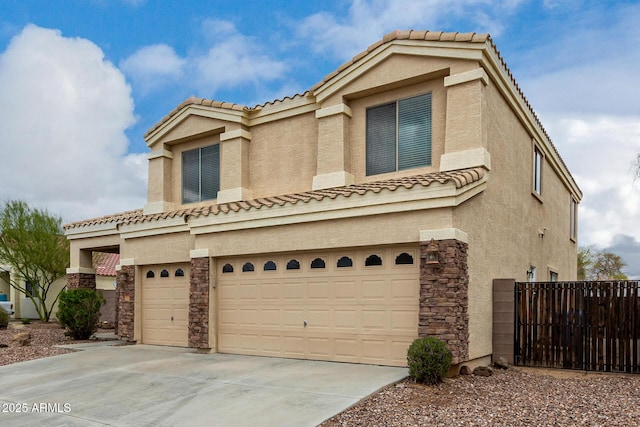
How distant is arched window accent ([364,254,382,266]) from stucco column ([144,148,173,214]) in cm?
867

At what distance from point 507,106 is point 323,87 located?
15.2 ft

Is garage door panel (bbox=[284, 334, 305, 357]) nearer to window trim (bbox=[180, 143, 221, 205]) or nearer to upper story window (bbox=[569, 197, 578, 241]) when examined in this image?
window trim (bbox=[180, 143, 221, 205])

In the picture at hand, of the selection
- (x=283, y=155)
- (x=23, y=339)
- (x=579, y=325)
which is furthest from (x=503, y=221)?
(x=23, y=339)

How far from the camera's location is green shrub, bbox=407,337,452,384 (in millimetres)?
8891

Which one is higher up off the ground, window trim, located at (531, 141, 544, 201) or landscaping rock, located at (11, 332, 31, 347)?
window trim, located at (531, 141, 544, 201)

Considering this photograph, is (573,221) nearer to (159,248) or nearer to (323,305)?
(323,305)

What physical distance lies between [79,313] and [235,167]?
6610mm

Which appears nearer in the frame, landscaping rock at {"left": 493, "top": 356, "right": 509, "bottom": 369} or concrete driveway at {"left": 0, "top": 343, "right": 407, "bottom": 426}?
concrete driveway at {"left": 0, "top": 343, "right": 407, "bottom": 426}

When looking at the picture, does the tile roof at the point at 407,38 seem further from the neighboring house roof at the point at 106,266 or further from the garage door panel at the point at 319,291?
the neighboring house roof at the point at 106,266

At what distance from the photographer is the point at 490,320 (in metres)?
11.6

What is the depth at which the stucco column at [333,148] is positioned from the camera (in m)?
13.4

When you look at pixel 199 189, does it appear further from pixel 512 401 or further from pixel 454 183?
pixel 512 401

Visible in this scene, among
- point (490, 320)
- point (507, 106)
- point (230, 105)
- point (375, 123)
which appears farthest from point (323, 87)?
point (490, 320)

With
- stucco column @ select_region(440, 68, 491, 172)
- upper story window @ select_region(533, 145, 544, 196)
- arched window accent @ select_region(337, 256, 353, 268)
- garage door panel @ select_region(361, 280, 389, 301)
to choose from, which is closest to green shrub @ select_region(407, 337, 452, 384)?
garage door panel @ select_region(361, 280, 389, 301)
